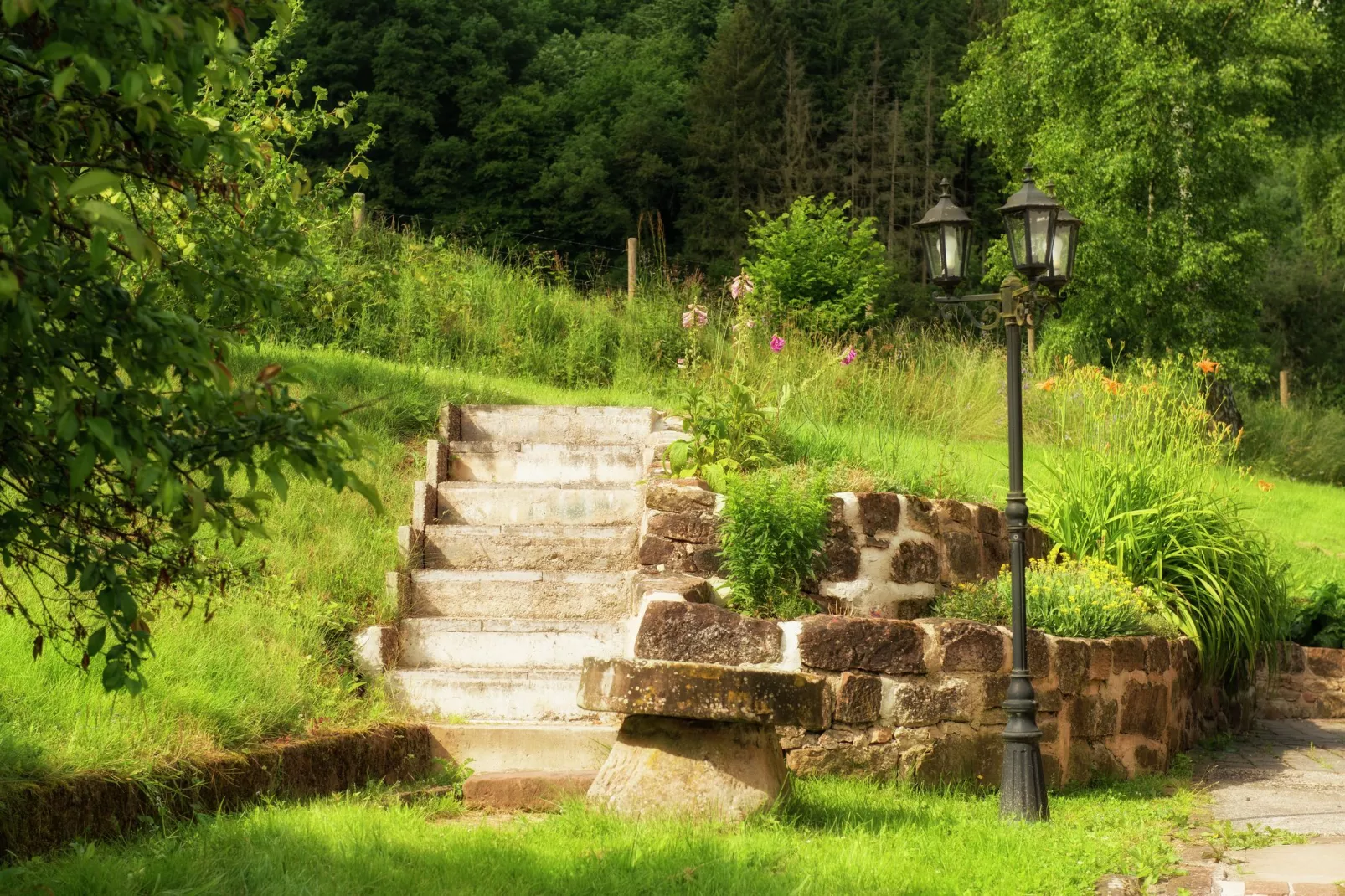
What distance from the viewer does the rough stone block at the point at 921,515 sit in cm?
718

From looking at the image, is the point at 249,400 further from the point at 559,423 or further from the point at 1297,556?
the point at 1297,556

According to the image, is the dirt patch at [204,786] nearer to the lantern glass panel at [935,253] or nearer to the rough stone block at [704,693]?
the rough stone block at [704,693]

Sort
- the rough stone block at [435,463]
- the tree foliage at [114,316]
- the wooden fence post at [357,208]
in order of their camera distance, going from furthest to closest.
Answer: the wooden fence post at [357,208]
the rough stone block at [435,463]
the tree foliage at [114,316]

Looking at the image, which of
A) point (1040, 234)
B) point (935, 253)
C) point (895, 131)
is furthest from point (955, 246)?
point (895, 131)

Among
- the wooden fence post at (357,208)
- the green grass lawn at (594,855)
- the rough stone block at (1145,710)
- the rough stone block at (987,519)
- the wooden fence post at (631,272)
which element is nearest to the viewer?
the green grass lawn at (594,855)

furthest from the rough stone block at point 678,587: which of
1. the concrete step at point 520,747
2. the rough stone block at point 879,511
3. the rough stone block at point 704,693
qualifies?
the rough stone block at point 704,693

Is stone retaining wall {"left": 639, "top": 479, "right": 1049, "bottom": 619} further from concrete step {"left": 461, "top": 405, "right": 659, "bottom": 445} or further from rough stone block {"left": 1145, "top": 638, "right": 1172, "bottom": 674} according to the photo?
concrete step {"left": 461, "top": 405, "right": 659, "bottom": 445}

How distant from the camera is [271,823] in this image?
4445mm

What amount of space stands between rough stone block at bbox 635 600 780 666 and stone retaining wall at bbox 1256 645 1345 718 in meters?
5.36

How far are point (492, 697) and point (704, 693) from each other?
216cm

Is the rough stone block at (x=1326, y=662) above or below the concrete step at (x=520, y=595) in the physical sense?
below

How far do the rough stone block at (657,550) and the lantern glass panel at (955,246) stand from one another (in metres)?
2.01

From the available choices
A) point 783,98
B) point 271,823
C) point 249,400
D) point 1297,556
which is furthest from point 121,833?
point 783,98

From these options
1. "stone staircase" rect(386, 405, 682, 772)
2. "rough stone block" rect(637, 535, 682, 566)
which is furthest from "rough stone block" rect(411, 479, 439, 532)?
"rough stone block" rect(637, 535, 682, 566)
